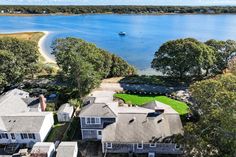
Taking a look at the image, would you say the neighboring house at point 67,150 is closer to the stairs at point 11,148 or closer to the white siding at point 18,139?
the white siding at point 18,139

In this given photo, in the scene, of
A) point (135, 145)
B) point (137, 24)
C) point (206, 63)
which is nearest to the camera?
point (135, 145)

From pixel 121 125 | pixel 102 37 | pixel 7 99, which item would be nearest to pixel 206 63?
pixel 121 125

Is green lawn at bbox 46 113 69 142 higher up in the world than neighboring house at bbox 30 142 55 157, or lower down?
lower down

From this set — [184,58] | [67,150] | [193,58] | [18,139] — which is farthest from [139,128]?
[193,58]

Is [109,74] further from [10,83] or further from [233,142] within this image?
[233,142]

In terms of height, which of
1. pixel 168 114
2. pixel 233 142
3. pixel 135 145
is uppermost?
pixel 233 142

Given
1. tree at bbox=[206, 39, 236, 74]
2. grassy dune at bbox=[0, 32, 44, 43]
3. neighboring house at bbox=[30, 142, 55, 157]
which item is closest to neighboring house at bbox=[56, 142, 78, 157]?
neighboring house at bbox=[30, 142, 55, 157]

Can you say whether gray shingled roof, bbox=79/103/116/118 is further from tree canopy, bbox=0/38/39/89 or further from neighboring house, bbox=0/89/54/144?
tree canopy, bbox=0/38/39/89
